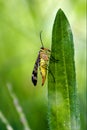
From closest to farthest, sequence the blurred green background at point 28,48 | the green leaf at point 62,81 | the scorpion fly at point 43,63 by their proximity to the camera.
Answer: the green leaf at point 62,81, the scorpion fly at point 43,63, the blurred green background at point 28,48

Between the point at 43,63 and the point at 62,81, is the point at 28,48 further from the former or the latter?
the point at 62,81

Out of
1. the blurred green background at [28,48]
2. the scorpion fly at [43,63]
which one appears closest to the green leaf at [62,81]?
the scorpion fly at [43,63]

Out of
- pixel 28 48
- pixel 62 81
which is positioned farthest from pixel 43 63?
→ pixel 28 48

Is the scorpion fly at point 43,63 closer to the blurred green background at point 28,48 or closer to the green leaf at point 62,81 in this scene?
the green leaf at point 62,81

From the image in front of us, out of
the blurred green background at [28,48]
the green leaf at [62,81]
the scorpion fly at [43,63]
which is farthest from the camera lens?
the blurred green background at [28,48]

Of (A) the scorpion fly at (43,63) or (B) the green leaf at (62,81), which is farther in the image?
(A) the scorpion fly at (43,63)

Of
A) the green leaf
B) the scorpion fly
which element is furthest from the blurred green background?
the green leaf
